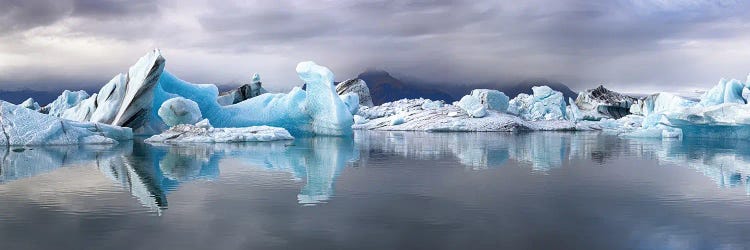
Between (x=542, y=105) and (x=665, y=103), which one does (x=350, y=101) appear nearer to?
(x=542, y=105)

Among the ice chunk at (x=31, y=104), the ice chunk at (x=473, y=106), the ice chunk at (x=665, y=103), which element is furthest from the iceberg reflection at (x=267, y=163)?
the ice chunk at (x=31, y=104)

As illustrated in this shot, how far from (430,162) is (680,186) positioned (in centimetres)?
528

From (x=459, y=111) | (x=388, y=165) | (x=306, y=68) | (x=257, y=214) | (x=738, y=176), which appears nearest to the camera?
(x=257, y=214)

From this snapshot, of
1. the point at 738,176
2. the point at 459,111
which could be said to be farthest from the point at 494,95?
the point at 738,176

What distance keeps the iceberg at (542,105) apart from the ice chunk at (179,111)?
1060 inches

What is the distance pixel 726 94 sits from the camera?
29.6 meters

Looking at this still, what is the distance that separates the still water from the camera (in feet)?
18.3

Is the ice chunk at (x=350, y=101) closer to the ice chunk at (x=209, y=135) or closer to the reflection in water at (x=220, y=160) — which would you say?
the ice chunk at (x=209, y=135)

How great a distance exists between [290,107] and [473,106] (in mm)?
13432

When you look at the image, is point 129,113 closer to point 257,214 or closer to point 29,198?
point 29,198

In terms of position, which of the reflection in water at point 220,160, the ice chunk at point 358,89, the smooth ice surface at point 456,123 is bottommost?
the reflection in water at point 220,160

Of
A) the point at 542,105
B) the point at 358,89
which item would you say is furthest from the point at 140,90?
the point at 358,89

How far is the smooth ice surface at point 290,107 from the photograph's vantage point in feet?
90.1

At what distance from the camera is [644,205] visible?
7.59 meters
